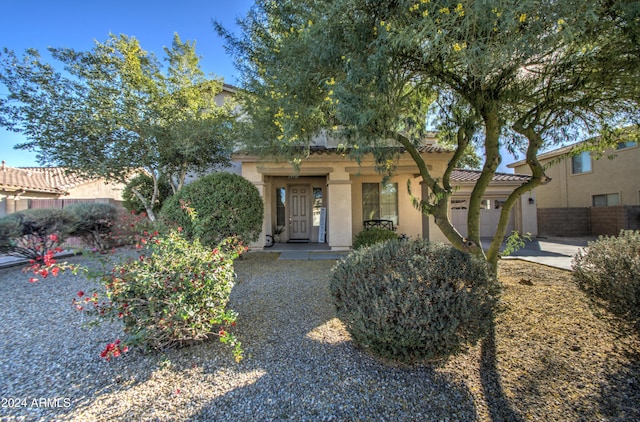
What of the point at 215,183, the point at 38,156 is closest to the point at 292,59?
the point at 215,183

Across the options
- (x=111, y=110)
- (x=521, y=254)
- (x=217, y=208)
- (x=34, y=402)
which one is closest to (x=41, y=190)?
(x=111, y=110)

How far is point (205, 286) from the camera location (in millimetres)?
3051

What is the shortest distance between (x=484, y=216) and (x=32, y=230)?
18.5m

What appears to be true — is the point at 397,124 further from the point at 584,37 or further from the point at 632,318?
the point at 632,318

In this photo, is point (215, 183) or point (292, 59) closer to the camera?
point (292, 59)

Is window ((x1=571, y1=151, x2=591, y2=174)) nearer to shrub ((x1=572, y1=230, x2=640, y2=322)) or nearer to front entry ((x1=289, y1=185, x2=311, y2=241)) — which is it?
front entry ((x1=289, y1=185, x2=311, y2=241))

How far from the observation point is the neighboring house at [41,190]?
1279 centimetres

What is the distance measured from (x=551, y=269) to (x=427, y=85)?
19.2 feet

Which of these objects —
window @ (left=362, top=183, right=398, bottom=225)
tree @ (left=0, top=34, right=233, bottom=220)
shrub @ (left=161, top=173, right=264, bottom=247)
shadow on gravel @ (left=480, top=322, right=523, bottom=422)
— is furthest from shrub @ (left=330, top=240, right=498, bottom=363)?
window @ (left=362, top=183, right=398, bottom=225)

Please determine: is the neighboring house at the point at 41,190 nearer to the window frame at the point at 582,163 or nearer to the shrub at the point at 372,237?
the shrub at the point at 372,237

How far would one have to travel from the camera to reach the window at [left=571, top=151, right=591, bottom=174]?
52.9ft

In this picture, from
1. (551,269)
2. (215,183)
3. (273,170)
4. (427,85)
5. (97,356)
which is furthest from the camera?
(273,170)

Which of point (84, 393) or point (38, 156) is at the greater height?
point (38, 156)

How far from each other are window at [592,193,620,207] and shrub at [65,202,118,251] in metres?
24.0
